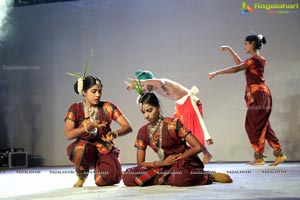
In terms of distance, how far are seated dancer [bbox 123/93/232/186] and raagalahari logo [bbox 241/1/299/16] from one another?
10.5 feet

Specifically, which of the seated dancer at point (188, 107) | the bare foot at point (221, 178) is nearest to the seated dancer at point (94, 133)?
the bare foot at point (221, 178)

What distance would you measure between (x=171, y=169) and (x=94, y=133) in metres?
0.64

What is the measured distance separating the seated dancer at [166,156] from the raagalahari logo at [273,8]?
3.20 metres

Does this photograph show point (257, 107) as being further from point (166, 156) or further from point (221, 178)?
point (166, 156)

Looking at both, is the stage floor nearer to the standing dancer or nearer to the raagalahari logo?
the standing dancer

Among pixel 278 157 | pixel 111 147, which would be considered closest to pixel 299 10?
pixel 278 157

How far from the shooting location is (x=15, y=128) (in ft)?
23.8

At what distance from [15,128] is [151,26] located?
238 centimetres

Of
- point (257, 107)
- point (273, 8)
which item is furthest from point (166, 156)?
point (273, 8)

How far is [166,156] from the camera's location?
3.90 metres

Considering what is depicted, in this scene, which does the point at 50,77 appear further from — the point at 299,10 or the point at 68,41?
the point at 299,10

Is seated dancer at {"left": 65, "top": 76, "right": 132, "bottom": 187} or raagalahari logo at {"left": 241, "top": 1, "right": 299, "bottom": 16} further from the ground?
raagalahari logo at {"left": 241, "top": 1, "right": 299, "bottom": 16}

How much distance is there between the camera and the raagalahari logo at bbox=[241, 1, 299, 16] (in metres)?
6.59

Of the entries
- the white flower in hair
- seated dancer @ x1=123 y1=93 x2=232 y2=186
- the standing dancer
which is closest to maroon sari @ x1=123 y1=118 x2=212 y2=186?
seated dancer @ x1=123 y1=93 x2=232 y2=186
